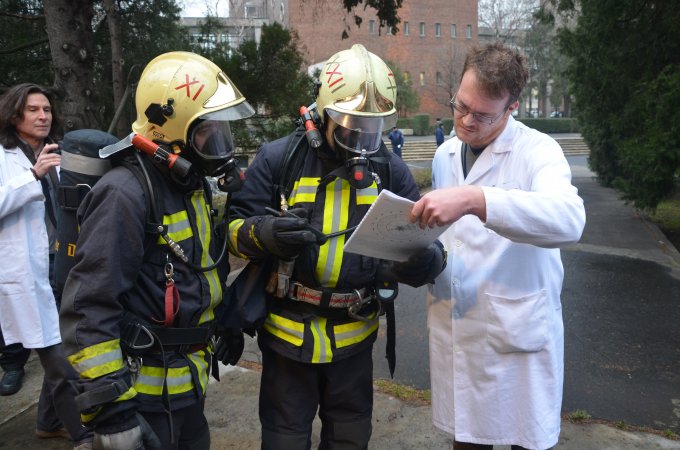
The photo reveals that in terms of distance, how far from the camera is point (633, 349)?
4.83 metres

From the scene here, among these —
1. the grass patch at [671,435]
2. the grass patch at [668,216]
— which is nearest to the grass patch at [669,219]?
the grass patch at [668,216]

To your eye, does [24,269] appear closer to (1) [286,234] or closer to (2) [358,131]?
(1) [286,234]

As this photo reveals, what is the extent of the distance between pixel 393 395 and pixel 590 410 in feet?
4.40

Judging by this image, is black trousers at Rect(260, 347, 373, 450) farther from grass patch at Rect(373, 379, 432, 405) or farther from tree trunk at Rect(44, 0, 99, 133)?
tree trunk at Rect(44, 0, 99, 133)

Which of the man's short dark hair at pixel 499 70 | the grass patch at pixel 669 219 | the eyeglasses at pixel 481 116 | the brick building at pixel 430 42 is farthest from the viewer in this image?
the brick building at pixel 430 42

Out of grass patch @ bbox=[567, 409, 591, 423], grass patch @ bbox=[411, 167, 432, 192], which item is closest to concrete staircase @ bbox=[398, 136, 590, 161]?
grass patch @ bbox=[411, 167, 432, 192]

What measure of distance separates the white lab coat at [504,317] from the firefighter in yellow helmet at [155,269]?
959 millimetres

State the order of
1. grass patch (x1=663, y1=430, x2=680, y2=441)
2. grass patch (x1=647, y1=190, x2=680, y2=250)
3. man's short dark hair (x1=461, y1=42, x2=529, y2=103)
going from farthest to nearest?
grass patch (x1=647, y1=190, x2=680, y2=250) → grass patch (x1=663, y1=430, x2=680, y2=441) → man's short dark hair (x1=461, y1=42, x2=529, y2=103)

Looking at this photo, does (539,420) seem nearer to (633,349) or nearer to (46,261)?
(46,261)

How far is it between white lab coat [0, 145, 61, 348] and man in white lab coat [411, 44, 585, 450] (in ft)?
7.58

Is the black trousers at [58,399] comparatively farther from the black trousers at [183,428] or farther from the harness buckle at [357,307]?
the harness buckle at [357,307]

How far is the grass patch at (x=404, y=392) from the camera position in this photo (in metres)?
3.85

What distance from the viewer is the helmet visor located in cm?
213

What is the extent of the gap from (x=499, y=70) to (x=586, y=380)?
124 inches
